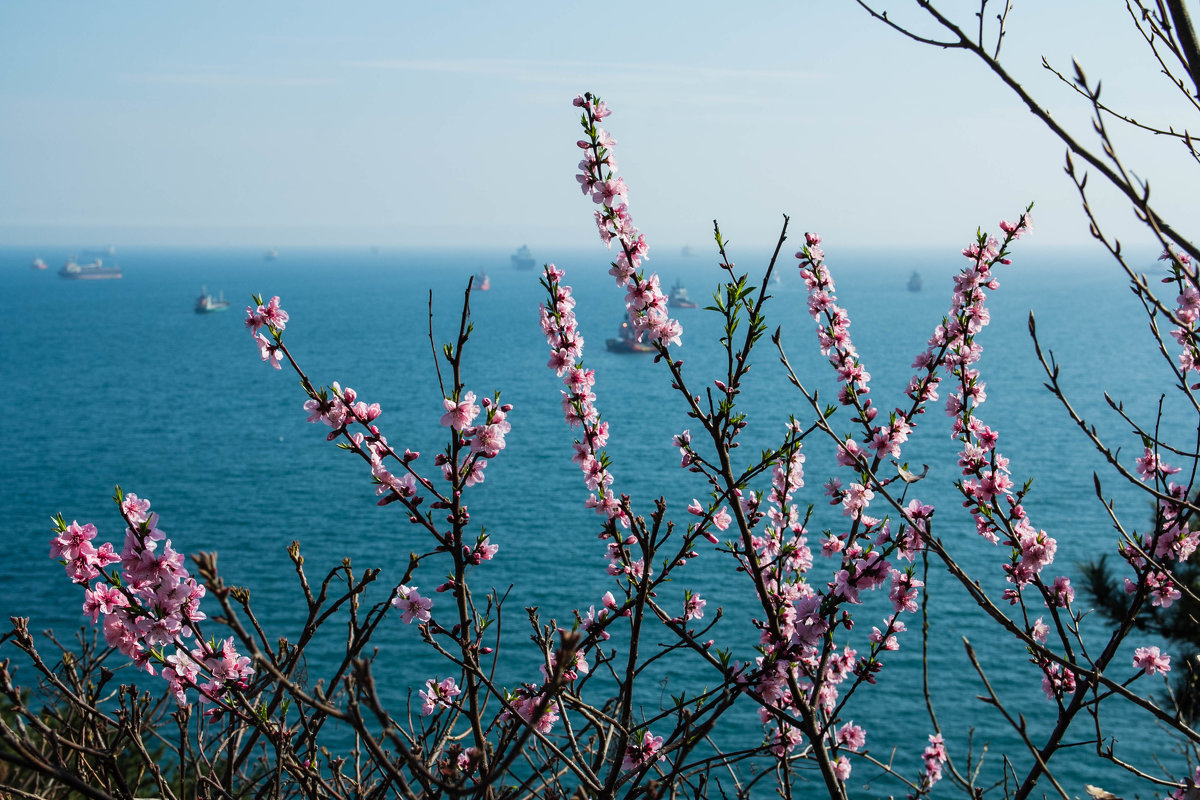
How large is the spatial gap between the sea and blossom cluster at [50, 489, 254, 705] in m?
1.11

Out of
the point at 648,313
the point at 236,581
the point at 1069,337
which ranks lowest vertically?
the point at 236,581

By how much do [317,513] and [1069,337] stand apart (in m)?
101

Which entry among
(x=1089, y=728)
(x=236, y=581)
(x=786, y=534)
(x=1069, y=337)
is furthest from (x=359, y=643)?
(x=1069, y=337)

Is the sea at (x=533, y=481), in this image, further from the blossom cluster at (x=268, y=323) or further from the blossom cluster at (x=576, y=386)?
Answer: the blossom cluster at (x=268, y=323)

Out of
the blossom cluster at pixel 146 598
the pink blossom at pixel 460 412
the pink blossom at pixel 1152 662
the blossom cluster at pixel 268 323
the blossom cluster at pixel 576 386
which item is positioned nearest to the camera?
the blossom cluster at pixel 146 598

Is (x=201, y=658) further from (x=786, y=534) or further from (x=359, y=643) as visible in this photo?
(x=786, y=534)

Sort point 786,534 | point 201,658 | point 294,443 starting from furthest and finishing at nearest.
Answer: point 294,443, point 786,534, point 201,658

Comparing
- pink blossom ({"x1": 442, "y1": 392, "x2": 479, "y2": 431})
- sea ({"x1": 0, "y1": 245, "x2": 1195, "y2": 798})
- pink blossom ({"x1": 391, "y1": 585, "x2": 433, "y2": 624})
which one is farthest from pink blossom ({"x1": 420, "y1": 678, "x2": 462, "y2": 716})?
pink blossom ({"x1": 442, "y1": 392, "x2": 479, "y2": 431})

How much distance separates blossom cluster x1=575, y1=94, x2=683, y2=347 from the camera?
4.36 meters

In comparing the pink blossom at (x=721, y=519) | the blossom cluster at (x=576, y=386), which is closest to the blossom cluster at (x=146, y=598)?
the blossom cluster at (x=576, y=386)

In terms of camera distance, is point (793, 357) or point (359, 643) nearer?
point (359, 643)

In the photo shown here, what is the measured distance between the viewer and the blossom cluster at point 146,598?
326cm

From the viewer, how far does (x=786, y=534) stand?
597cm

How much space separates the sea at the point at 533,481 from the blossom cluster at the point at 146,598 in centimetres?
111
